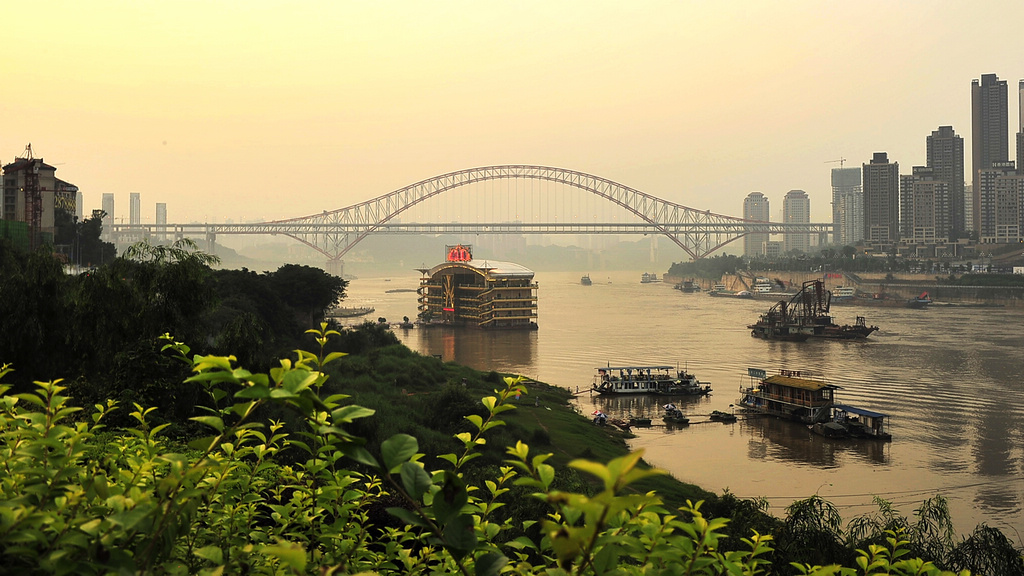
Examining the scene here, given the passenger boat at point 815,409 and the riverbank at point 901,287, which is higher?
the riverbank at point 901,287

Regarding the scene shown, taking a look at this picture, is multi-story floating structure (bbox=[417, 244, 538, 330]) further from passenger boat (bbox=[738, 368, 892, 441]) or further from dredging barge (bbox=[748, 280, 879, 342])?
passenger boat (bbox=[738, 368, 892, 441])

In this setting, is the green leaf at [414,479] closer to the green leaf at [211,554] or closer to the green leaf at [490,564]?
the green leaf at [490,564]

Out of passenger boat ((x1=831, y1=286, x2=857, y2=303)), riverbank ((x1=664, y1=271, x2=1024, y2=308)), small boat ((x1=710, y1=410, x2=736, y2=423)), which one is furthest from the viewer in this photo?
passenger boat ((x1=831, y1=286, x2=857, y2=303))

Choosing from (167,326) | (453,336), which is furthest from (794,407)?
(453,336)

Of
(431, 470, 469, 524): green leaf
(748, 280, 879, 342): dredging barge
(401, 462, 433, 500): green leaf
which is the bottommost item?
(748, 280, 879, 342): dredging barge

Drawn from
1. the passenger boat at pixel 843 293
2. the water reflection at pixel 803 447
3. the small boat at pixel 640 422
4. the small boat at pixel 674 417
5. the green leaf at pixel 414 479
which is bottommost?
the water reflection at pixel 803 447

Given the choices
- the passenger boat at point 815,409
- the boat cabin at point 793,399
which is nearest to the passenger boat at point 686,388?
the passenger boat at point 815,409

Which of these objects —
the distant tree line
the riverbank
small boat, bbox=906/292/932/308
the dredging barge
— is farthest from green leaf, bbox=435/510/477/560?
the riverbank
